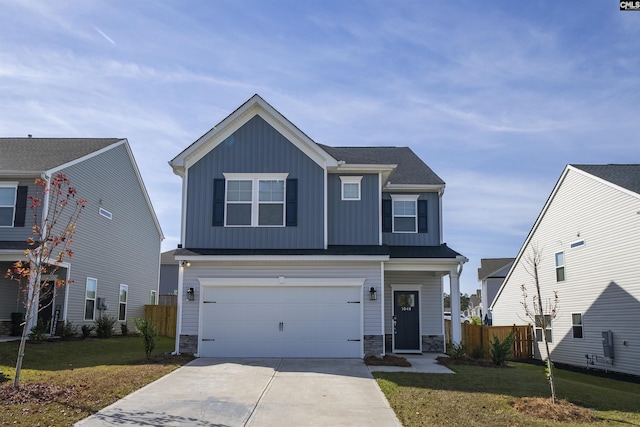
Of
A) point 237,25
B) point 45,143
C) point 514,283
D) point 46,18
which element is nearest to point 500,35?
point 237,25

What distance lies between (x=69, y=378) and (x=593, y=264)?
16.5 meters

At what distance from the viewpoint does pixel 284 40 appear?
40.9ft

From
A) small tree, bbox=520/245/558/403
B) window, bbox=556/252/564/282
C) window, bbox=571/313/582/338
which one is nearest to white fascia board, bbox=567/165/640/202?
small tree, bbox=520/245/558/403

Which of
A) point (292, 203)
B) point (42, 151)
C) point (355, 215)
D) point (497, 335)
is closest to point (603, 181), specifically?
point (497, 335)

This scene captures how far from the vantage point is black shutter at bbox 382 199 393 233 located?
63.2ft

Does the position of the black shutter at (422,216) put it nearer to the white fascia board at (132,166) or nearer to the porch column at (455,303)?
the porch column at (455,303)

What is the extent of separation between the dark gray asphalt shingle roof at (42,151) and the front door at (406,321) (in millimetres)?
12833

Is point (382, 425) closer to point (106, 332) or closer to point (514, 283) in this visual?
point (106, 332)

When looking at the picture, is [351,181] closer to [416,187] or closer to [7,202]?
[416,187]

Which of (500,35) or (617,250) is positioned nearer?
(500,35)

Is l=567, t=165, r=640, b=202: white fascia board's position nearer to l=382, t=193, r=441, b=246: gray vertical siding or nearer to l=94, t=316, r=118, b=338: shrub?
l=382, t=193, r=441, b=246: gray vertical siding

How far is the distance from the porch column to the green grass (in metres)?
3.03

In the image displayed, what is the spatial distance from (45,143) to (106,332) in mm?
8032

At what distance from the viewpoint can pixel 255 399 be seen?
10.2 metres
